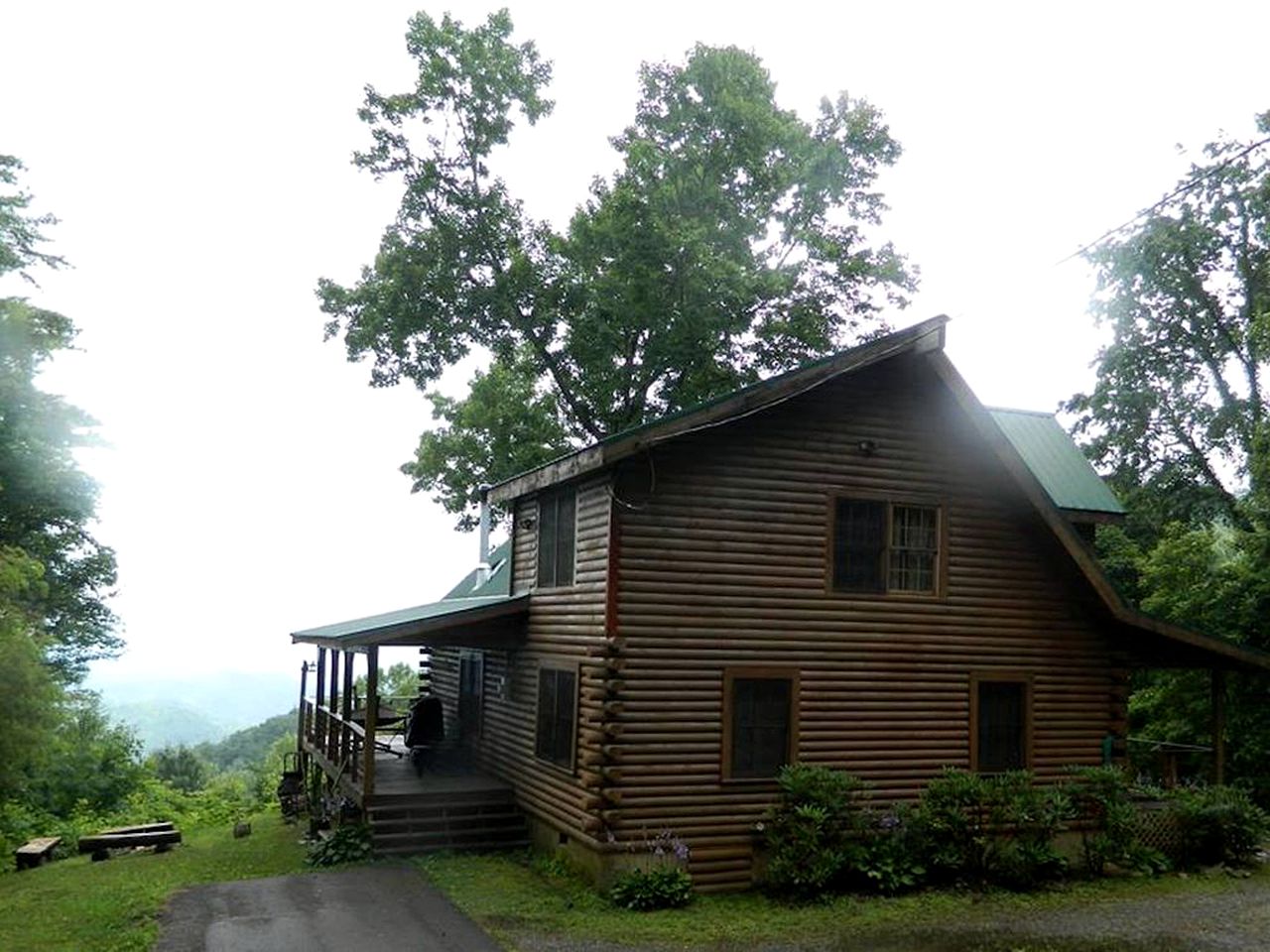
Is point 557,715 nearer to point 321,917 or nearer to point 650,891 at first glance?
point 650,891

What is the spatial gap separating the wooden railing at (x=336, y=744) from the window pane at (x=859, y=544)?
766 centimetres

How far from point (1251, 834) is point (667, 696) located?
9449 mm

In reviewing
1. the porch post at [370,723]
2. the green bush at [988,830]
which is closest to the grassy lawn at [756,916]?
the green bush at [988,830]

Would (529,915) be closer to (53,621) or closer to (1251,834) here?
(1251,834)

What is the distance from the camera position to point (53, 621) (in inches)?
1138

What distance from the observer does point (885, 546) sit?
573 inches

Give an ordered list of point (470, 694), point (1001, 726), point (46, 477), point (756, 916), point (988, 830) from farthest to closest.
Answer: point (46, 477), point (470, 694), point (1001, 726), point (988, 830), point (756, 916)

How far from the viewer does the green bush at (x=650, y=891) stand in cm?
1225

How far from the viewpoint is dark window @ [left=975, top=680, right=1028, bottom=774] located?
15.0 meters

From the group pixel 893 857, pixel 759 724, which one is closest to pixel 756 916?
pixel 893 857

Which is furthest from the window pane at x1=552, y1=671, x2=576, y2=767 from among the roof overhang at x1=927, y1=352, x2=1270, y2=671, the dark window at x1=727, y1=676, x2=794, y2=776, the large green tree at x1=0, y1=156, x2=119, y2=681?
the large green tree at x1=0, y1=156, x2=119, y2=681

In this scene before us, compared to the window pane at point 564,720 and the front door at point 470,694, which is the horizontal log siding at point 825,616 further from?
the front door at point 470,694

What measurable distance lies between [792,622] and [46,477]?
22.2m

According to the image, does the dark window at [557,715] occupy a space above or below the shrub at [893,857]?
above
